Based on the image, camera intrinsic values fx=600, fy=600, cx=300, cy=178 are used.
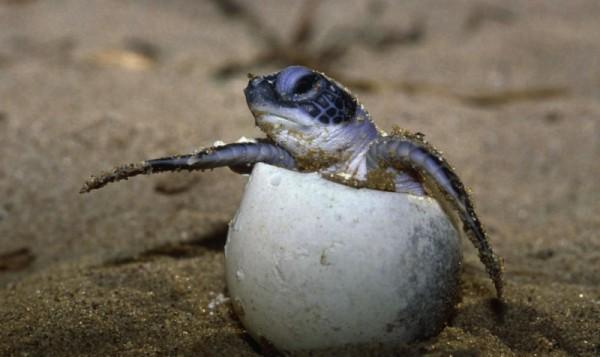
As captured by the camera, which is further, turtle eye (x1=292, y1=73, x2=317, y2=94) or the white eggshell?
turtle eye (x1=292, y1=73, x2=317, y2=94)

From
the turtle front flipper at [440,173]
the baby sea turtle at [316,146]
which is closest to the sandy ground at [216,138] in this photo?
the turtle front flipper at [440,173]

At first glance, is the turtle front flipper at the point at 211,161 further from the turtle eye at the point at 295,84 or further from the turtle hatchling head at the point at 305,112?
the turtle eye at the point at 295,84

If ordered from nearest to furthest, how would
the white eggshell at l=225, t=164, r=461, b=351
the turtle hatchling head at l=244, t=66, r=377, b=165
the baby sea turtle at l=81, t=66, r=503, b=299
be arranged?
the white eggshell at l=225, t=164, r=461, b=351, the baby sea turtle at l=81, t=66, r=503, b=299, the turtle hatchling head at l=244, t=66, r=377, b=165

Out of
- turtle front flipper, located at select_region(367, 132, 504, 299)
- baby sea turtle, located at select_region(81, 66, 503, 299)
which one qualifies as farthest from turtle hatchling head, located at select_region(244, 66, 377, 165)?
turtle front flipper, located at select_region(367, 132, 504, 299)

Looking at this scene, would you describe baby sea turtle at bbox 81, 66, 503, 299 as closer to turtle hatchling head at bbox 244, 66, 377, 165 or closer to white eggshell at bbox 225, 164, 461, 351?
→ turtle hatchling head at bbox 244, 66, 377, 165

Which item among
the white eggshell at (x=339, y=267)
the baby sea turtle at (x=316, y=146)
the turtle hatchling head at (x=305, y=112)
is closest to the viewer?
the white eggshell at (x=339, y=267)

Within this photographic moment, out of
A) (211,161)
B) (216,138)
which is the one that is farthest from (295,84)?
(216,138)

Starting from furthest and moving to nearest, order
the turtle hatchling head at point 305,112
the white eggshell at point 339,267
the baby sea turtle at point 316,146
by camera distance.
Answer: the turtle hatchling head at point 305,112 → the baby sea turtle at point 316,146 → the white eggshell at point 339,267

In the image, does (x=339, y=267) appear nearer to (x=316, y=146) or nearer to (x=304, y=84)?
(x=316, y=146)
